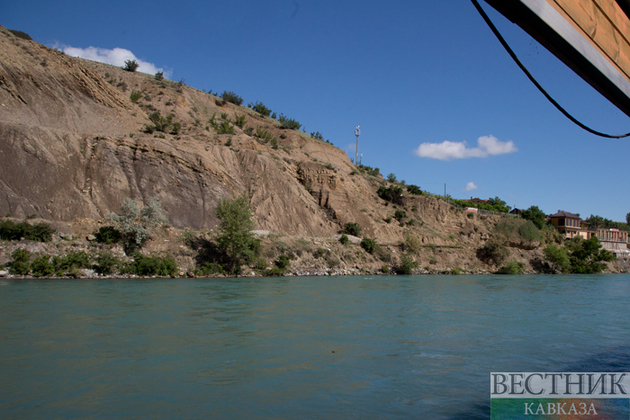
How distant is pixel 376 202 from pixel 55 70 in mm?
33877

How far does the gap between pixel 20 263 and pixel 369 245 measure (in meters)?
25.5

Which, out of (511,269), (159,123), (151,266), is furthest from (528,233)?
(159,123)

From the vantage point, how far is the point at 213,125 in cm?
4775

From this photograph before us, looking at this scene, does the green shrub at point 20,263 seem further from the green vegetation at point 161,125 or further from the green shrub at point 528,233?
the green shrub at point 528,233

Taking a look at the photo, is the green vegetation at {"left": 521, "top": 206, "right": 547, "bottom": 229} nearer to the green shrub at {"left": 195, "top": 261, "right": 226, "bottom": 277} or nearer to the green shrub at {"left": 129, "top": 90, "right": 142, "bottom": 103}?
the green shrub at {"left": 195, "top": 261, "right": 226, "bottom": 277}

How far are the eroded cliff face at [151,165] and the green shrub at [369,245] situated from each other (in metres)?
3.68

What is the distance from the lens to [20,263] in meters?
21.8

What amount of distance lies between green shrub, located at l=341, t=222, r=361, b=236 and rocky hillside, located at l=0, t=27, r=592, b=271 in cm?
92

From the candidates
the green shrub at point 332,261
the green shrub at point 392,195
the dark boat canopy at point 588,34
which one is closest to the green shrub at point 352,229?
the green shrub at point 332,261

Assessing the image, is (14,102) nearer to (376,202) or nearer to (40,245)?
(40,245)

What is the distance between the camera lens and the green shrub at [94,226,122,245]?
85.4ft

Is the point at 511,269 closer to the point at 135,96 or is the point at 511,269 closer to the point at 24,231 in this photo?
the point at 24,231

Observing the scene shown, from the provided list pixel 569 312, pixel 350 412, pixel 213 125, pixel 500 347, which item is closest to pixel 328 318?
pixel 500 347

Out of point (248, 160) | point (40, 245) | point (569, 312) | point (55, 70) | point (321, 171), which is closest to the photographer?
point (569, 312)
